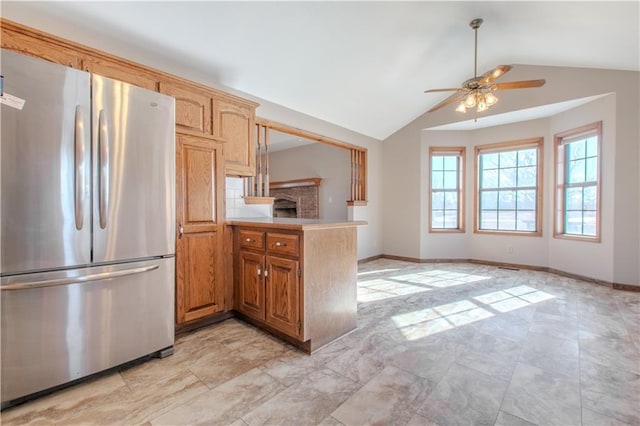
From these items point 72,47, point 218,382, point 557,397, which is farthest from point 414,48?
point 218,382

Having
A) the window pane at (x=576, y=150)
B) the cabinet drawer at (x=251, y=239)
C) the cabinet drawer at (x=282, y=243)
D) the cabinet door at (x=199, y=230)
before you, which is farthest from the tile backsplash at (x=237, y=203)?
the window pane at (x=576, y=150)

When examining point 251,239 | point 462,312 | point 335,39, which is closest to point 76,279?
point 251,239

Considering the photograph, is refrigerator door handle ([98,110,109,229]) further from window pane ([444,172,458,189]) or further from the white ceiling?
window pane ([444,172,458,189])

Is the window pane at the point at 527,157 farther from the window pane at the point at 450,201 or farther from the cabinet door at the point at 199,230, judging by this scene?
the cabinet door at the point at 199,230

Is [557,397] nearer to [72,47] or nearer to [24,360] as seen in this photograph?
[24,360]

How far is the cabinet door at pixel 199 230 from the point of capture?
2338 millimetres

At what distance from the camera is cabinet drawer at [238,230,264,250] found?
238 cm

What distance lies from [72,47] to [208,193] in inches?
51.3

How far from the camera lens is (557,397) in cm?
159

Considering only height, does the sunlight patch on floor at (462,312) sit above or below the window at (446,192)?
below

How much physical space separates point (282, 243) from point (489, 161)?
4.77m

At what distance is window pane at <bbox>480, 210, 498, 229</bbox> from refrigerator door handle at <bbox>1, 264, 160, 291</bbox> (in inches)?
213

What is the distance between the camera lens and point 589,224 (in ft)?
13.5

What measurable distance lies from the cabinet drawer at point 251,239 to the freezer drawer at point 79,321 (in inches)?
26.1
